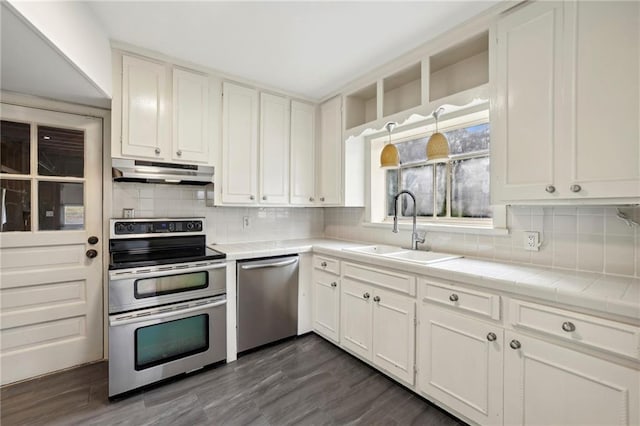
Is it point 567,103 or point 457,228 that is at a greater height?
point 567,103

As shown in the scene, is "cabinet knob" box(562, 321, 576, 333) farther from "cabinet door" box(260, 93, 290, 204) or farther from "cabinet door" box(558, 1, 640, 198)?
"cabinet door" box(260, 93, 290, 204)

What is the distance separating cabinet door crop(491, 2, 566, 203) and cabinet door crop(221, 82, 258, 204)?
6.62 feet

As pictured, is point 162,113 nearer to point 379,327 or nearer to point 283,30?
point 283,30

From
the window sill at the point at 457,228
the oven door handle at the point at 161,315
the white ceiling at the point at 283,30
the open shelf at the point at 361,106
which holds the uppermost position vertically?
the white ceiling at the point at 283,30

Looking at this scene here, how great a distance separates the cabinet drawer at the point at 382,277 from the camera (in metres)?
1.91

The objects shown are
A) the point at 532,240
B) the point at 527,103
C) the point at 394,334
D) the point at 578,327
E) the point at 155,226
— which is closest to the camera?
the point at 578,327

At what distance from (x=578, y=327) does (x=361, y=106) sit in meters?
2.58

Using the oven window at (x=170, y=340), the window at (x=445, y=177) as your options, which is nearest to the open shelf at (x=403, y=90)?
the window at (x=445, y=177)

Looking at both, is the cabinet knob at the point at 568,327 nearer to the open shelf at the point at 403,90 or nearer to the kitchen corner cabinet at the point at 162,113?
the open shelf at the point at 403,90

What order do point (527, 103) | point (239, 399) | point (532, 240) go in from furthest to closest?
point (239, 399) → point (532, 240) → point (527, 103)

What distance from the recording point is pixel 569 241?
1.67 m

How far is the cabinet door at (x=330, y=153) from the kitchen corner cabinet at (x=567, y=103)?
4.98 ft

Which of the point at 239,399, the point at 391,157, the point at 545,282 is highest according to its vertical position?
the point at 391,157

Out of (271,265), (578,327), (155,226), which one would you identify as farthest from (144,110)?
(578,327)
